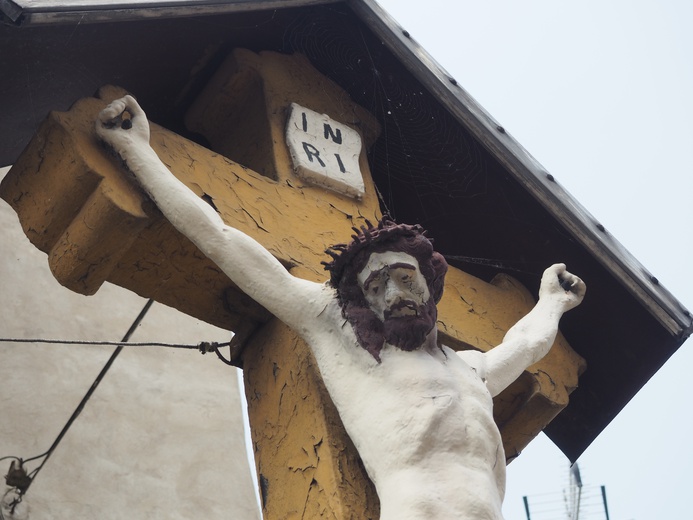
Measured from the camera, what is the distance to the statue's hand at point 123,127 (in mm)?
4012

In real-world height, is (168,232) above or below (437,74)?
below

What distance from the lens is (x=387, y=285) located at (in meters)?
3.80

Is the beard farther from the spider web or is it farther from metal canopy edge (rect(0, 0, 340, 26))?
the spider web

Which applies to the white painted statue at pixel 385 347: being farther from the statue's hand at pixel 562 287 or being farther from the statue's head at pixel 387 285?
the statue's hand at pixel 562 287

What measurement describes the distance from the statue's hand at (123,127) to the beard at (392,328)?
82cm

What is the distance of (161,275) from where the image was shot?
414cm

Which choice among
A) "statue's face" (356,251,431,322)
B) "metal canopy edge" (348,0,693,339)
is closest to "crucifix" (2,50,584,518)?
"statue's face" (356,251,431,322)

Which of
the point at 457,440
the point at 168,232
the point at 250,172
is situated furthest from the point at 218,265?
the point at 457,440

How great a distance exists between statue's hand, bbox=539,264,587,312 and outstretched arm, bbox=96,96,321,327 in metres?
0.96

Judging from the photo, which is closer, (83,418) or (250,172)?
(250,172)

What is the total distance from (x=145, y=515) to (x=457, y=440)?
2982mm

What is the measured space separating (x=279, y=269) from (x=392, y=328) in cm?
40

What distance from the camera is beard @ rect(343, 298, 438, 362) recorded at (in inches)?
149

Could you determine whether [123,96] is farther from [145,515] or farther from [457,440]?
[145,515]
